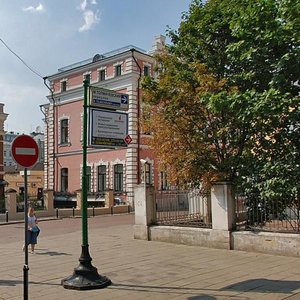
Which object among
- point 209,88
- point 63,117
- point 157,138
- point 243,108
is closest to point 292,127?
point 243,108

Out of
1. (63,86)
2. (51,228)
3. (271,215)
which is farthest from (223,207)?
(63,86)

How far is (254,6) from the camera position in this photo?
38.7 ft

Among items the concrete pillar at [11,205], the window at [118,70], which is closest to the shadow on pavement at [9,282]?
the concrete pillar at [11,205]

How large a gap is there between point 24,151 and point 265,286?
4872 mm

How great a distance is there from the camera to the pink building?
36.2 meters

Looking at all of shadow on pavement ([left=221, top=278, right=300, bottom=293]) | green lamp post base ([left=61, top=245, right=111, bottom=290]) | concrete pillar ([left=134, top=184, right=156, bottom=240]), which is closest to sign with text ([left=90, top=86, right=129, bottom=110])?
green lamp post base ([left=61, top=245, right=111, bottom=290])

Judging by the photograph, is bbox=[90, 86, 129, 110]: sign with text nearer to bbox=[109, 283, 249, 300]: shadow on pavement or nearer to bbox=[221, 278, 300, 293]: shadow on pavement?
bbox=[109, 283, 249, 300]: shadow on pavement

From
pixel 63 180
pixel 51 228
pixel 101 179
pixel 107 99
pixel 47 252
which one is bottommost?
pixel 47 252

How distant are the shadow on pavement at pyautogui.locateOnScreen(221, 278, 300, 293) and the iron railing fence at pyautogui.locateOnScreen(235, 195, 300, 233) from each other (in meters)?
3.29

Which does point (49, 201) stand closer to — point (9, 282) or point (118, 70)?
point (118, 70)

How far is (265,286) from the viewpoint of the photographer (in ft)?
27.7

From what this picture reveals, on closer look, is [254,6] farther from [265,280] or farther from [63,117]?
[63,117]

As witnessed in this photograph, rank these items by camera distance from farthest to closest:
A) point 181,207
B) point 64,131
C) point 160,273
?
point 64,131 < point 181,207 < point 160,273

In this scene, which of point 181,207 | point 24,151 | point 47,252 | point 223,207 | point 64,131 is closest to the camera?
point 24,151
